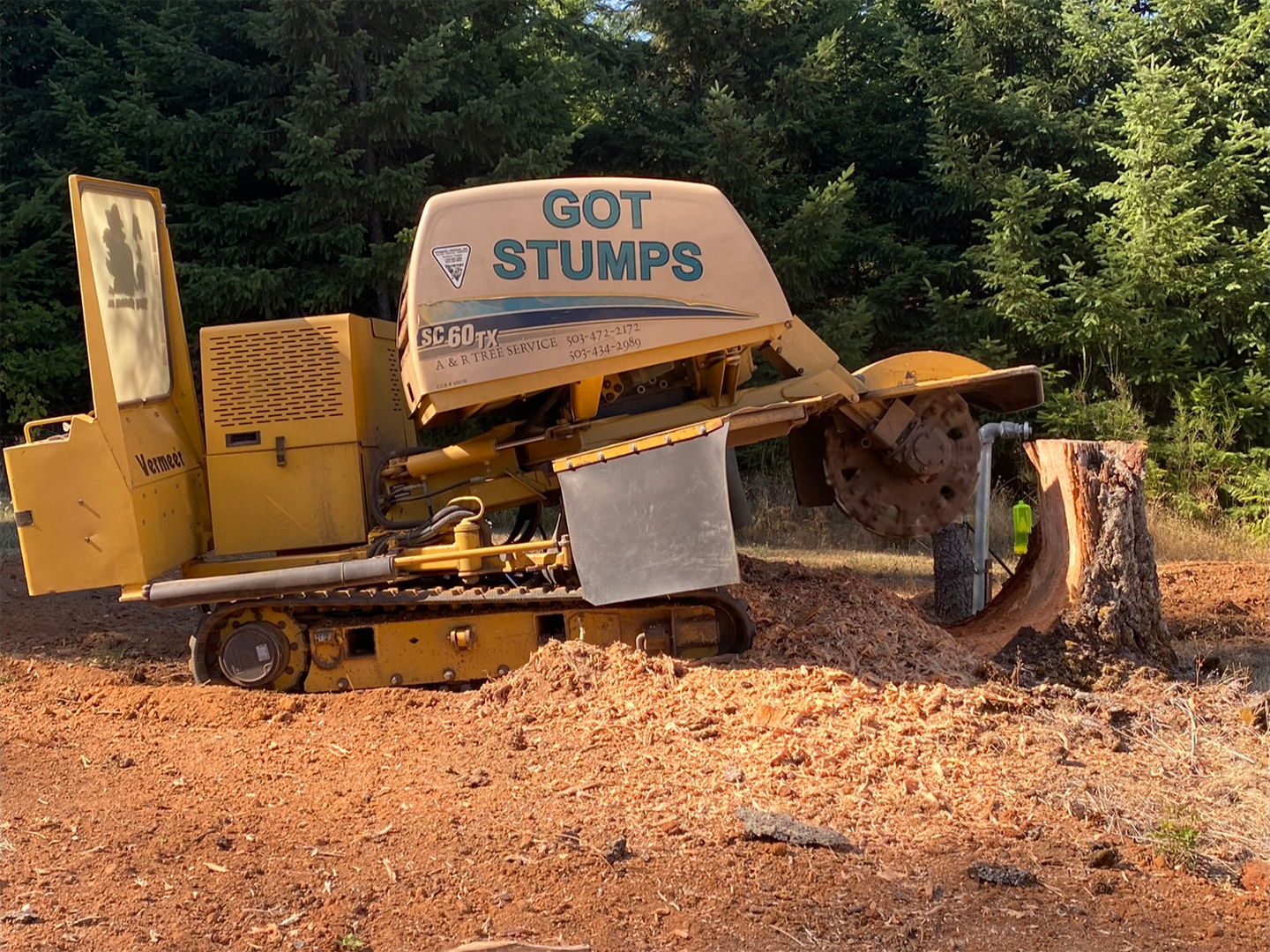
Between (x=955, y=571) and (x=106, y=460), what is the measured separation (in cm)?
531

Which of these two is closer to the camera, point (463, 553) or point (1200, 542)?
point (463, 553)

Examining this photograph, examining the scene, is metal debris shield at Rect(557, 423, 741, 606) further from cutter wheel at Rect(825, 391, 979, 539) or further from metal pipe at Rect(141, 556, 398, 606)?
cutter wheel at Rect(825, 391, 979, 539)

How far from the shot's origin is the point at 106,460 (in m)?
6.24

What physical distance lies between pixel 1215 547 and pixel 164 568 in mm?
9982

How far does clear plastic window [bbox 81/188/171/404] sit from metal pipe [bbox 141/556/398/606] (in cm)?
105

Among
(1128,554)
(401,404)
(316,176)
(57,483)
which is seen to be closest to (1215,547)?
(1128,554)

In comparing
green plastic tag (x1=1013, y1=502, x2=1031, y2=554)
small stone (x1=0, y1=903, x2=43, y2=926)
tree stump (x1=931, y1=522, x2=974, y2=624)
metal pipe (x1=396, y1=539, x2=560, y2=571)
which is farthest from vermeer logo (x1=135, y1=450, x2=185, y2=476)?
green plastic tag (x1=1013, y1=502, x2=1031, y2=554)

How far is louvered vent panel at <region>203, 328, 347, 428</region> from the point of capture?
667 centimetres

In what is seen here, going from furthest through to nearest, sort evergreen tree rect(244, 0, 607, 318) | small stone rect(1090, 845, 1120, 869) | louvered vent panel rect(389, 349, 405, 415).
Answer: evergreen tree rect(244, 0, 607, 318) < louvered vent panel rect(389, 349, 405, 415) < small stone rect(1090, 845, 1120, 869)

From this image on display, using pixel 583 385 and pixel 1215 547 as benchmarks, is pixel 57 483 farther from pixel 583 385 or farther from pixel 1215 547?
pixel 1215 547

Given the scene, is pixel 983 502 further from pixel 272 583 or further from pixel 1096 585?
pixel 272 583

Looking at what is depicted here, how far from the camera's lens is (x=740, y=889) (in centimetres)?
387

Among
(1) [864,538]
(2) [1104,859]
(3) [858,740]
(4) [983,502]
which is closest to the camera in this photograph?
(2) [1104,859]

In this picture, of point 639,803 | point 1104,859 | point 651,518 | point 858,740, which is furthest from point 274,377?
point 1104,859
